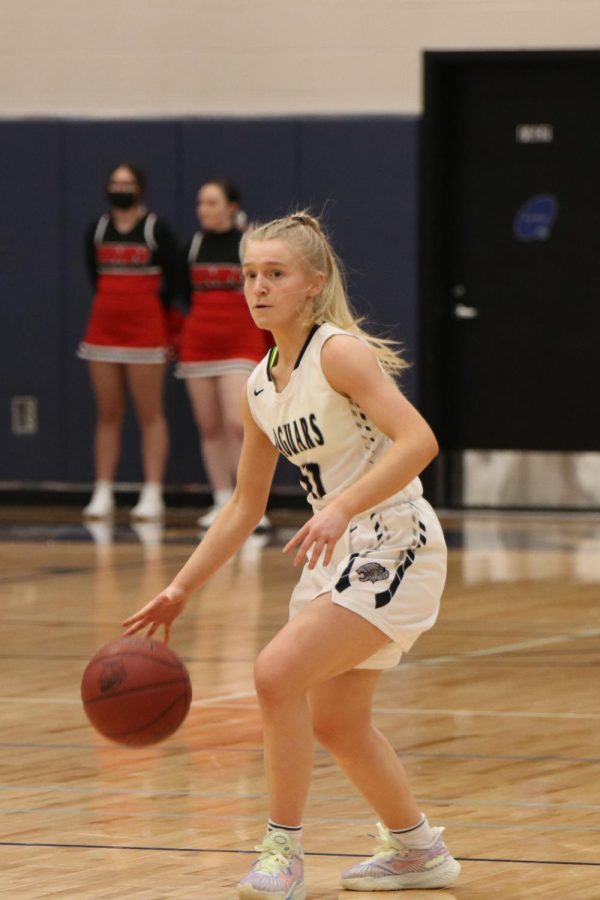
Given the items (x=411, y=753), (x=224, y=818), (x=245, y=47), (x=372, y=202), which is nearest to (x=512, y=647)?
(x=411, y=753)

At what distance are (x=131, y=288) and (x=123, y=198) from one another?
0.58m

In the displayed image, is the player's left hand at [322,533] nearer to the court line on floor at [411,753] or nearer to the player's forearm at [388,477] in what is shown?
the player's forearm at [388,477]

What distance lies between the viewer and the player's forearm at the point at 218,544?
158 inches

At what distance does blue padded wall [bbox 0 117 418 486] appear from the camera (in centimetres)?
1268

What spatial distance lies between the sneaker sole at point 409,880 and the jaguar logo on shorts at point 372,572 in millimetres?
595

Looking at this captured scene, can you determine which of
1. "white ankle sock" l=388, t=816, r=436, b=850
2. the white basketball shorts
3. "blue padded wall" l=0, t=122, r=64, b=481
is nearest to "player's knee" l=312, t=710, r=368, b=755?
the white basketball shorts

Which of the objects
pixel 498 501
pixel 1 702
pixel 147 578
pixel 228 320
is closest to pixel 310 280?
pixel 1 702

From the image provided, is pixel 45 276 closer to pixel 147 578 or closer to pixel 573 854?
pixel 147 578

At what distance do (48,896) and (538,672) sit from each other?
10.3 ft

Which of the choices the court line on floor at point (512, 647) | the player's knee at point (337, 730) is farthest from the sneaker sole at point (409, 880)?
the court line on floor at point (512, 647)

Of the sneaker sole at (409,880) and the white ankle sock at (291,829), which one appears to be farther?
the sneaker sole at (409,880)

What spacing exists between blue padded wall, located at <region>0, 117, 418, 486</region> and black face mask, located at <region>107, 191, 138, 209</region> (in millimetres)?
1119

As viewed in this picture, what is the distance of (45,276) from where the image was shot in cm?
1317

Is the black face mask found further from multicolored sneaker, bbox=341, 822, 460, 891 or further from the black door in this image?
multicolored sneaker, bbox=341, 822, 460, 891
